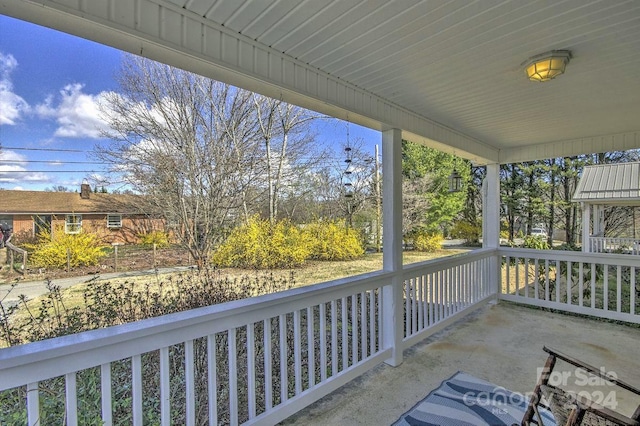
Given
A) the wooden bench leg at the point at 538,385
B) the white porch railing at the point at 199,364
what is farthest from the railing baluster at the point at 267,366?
the wooden bench leg at the point at 538,385

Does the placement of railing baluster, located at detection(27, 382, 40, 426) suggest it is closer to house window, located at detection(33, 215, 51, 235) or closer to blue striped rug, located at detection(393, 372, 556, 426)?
house window, located at detection(33, 215, 51, 235)

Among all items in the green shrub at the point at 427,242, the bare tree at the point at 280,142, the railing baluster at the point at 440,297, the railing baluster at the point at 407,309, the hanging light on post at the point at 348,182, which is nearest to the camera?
the railing baluster at the point at 407,309

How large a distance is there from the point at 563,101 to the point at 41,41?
458cm

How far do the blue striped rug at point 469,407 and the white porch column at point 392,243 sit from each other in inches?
21.2

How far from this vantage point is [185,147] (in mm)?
4688

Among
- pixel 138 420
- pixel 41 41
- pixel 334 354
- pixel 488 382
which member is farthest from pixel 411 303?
pixel 41 41

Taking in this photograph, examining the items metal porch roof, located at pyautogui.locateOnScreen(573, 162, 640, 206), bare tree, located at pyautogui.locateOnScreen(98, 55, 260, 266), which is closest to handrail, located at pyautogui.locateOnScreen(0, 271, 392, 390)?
bare tree, located at pyautogui.locateOnScreen(98, 55, 260, 266)

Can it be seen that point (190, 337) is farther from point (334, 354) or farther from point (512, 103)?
point (512, 103)

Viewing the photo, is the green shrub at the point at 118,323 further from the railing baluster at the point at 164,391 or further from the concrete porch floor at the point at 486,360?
the concrete porch floor at the point at 486,360

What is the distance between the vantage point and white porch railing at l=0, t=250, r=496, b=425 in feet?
4.12

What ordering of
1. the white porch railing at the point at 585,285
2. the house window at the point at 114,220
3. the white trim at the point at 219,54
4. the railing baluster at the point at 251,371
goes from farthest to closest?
1. the white porch railing at the point at 585,285
2. the house window at the point at 114,220
3. the railing baluster at the point at 251,371
4. the white trim at the point at 219,54

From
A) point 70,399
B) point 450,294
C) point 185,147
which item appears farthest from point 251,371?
point 185,147

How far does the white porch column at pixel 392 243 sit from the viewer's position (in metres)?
2.79

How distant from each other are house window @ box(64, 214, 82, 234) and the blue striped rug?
10.1 feet
